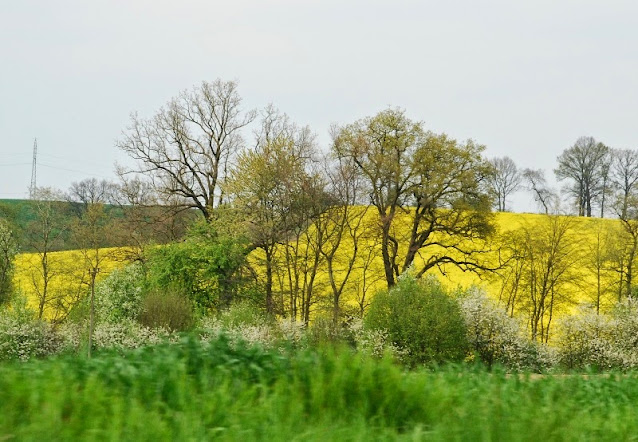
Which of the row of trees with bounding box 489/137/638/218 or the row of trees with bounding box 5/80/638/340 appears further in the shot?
the row of trees with bounding box 489/137/638/218

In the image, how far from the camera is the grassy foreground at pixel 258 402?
4793 mm

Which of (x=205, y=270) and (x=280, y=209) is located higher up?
(x=280, y=209)

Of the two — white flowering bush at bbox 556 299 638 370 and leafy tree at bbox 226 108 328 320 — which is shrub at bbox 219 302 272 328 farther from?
white flowering bush at bbox 556 299 638 370

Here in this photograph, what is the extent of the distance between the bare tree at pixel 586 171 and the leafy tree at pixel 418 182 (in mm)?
35206

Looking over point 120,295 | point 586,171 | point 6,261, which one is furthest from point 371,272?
point 586,171

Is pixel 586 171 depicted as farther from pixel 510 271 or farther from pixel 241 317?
pixel 241 317

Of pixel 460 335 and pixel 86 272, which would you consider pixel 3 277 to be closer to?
pixel 86 272

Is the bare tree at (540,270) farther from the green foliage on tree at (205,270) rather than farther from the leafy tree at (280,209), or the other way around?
the green foliage on tree at (205,270)

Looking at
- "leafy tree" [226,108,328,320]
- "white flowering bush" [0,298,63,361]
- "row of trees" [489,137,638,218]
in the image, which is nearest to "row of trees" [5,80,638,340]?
"leafy tree" [226,108,328,320]

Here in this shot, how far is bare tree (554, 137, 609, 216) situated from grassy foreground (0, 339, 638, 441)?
8019cm

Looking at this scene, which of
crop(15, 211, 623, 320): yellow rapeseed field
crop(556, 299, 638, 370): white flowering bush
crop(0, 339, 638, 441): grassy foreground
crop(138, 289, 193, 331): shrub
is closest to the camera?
crop(0, 339, 638, 441): grassy foreground

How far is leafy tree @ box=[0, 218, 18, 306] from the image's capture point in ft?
178

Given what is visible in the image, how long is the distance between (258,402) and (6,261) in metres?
53.7

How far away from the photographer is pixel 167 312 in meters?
43.8
